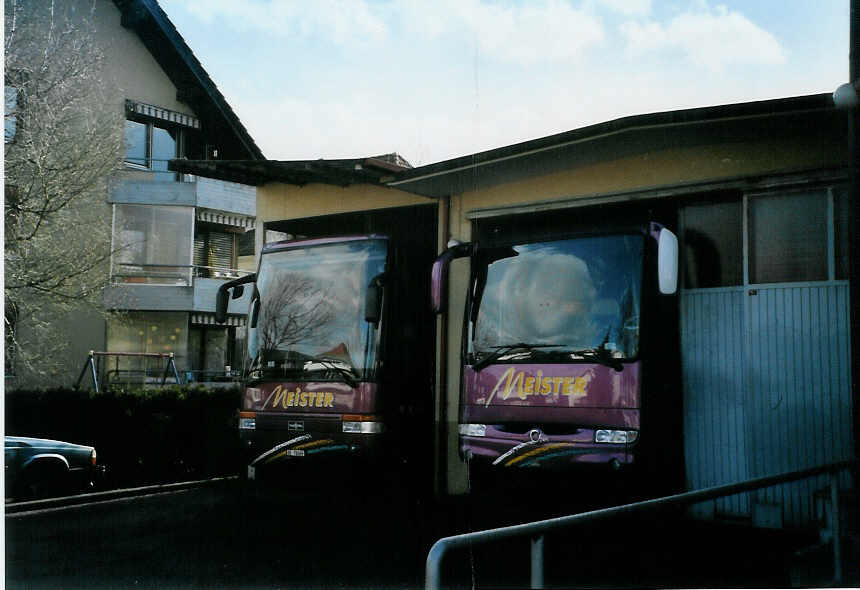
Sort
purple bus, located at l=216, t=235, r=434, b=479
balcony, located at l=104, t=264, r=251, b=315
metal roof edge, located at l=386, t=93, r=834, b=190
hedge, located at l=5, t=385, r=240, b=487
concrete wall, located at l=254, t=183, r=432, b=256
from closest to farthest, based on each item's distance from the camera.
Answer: metal roof edge, located at l=386, t=93, r=834, b=190 < balcony, located at l=104, t=264, r=251, b=315 < hedge, located at l=5, t=385, r=240, b=487 < concrete wall, located at l=254, t=183, r=432, b=256 < purple bus, located at l=216, t=235, r=434, b=479

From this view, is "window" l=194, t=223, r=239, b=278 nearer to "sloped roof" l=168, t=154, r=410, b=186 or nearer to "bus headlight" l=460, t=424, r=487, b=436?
"sloped roof" l=168, t=154, r=410, b=186

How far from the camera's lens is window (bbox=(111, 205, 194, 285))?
404cm

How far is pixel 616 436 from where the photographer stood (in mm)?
4027

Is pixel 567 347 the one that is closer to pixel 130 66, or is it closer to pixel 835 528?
pixel 835 528

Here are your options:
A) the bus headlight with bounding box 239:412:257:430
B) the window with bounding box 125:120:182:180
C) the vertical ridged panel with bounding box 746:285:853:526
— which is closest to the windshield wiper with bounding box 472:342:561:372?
the vertical ridged panel with bounding box 746:285:853:526

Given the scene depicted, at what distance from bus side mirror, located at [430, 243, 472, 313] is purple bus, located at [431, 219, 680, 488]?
0.04 meters

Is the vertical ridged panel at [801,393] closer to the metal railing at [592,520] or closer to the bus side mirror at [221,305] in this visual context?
the metal railing at [592,520]

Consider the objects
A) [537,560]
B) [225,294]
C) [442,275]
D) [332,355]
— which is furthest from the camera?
[332,355]

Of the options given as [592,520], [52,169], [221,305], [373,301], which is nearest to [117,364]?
[221,305]

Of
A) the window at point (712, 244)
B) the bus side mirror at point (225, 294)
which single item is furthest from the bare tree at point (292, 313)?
the window at point (712, 244)

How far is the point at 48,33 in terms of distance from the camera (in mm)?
4211

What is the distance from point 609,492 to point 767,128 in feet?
5.93

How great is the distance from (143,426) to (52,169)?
1.37 m

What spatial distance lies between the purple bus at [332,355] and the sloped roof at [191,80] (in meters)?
0.57
